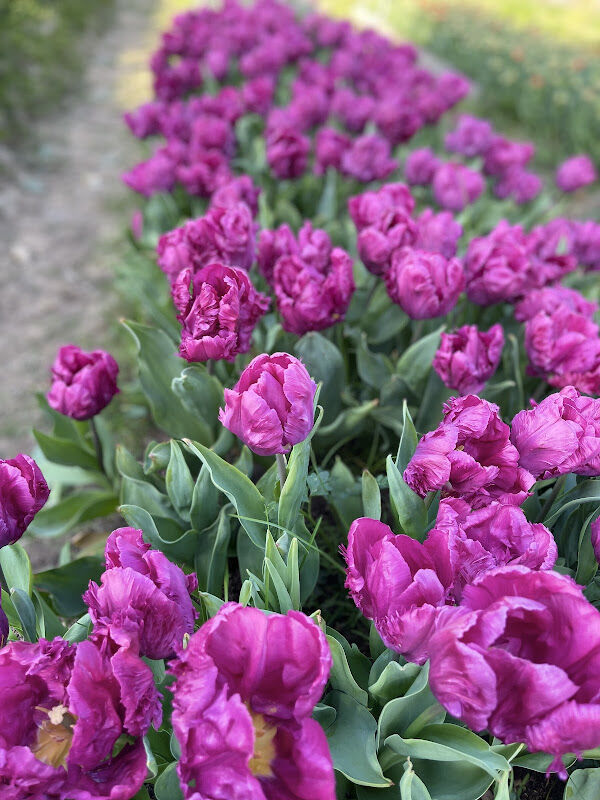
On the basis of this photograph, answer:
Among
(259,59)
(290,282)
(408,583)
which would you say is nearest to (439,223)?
(290,282)

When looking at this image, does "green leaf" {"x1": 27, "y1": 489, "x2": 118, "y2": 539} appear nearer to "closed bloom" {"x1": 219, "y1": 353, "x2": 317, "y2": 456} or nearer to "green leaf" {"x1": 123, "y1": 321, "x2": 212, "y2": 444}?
"green leaf" {"x1": 123, "y1": 321, "x2": 212, "y2": 444}

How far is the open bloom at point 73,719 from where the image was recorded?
2.64 feet

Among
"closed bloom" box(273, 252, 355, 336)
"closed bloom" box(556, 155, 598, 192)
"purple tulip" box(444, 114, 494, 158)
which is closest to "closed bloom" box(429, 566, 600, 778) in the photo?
"closed bloom" box(273, 252, 355, 336)

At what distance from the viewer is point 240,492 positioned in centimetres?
123

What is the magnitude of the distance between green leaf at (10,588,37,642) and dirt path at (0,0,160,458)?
1.50m

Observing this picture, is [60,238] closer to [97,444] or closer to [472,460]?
[97,444]

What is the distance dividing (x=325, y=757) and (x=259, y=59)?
363 centimetres

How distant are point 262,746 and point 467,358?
0.86 meters

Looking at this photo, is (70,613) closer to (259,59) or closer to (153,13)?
(259,59)

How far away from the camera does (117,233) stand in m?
3.99

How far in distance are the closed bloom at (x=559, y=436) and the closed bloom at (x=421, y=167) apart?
5.85ft

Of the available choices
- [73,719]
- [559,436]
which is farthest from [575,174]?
[73,719]

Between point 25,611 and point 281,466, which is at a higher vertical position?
point 281,466

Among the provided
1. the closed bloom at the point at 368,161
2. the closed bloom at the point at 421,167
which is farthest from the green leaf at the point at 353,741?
the closed bloom at the point at 421,167
